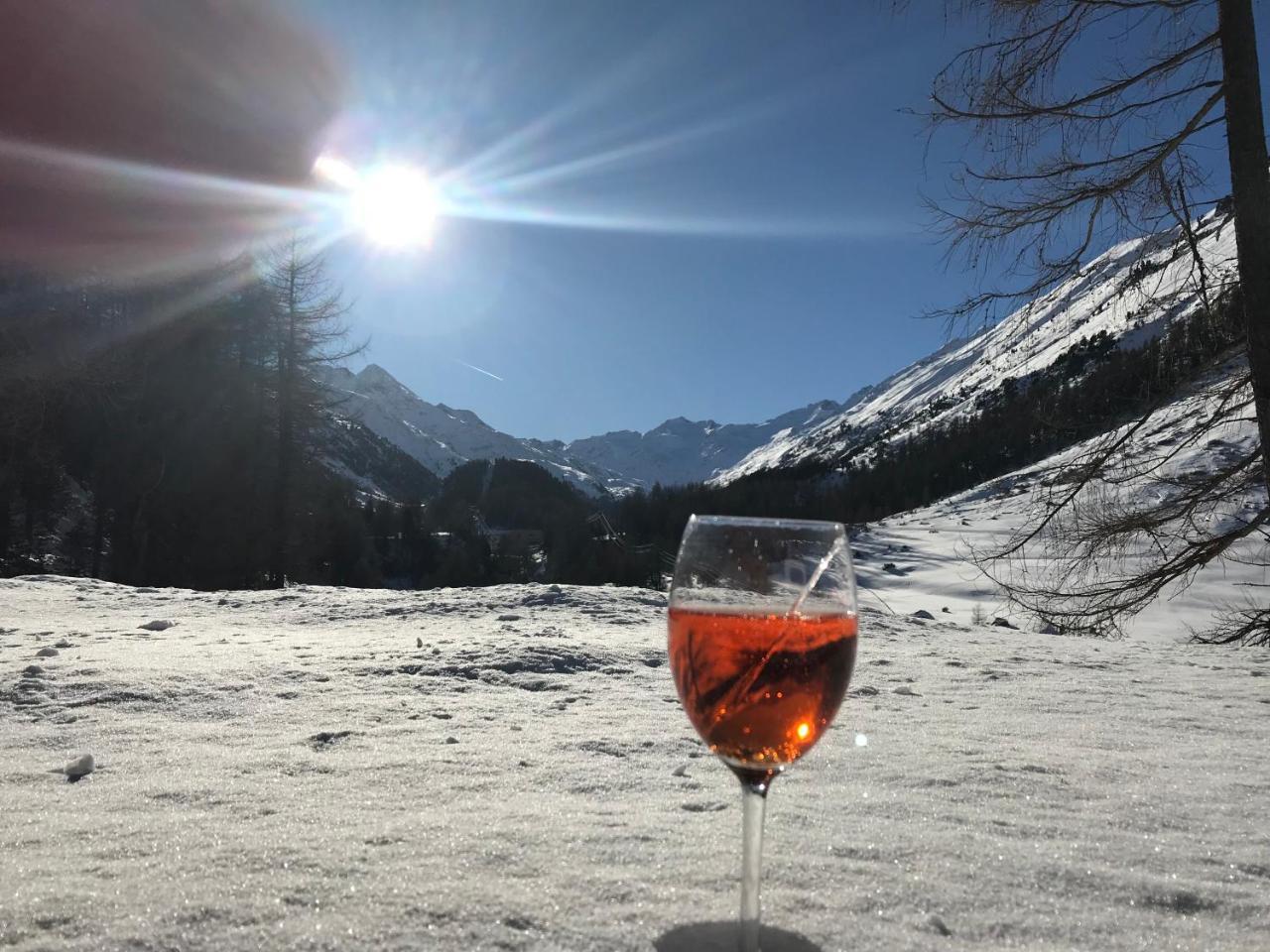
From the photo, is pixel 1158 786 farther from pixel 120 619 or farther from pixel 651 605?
pixel 120 619

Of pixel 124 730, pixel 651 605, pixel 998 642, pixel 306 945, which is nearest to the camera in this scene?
pixel 306 945

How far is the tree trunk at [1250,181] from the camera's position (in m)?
3.38

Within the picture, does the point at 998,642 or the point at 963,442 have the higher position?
the point at 963,442

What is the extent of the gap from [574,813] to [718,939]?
458 millimetres

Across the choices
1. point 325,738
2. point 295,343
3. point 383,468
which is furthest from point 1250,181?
point 383,468

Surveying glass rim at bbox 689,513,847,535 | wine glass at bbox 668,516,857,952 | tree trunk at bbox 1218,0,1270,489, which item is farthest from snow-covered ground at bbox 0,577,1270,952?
→ tree trunk at bbox 1218,0,1270,489

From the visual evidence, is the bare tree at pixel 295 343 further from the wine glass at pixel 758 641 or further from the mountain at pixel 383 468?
the mountain at pixel 383 468

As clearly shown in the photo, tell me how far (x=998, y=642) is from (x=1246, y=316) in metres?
2.16

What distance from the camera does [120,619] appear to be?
4.68 metres

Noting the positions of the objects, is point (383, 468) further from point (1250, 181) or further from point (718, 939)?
point (718, 939)

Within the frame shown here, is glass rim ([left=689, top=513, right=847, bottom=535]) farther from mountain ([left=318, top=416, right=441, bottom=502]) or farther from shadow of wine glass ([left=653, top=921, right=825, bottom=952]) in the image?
mountain ([left=318, top=416, right=441, bottom=502])

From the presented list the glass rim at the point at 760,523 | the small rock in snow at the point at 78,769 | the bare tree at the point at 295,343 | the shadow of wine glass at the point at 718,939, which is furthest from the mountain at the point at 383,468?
the shadow of wine glass at the point at 718,939

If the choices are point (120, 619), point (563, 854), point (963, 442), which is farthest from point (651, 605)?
point (963, 442)

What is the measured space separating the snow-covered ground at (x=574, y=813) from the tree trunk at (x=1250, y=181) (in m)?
1.59
